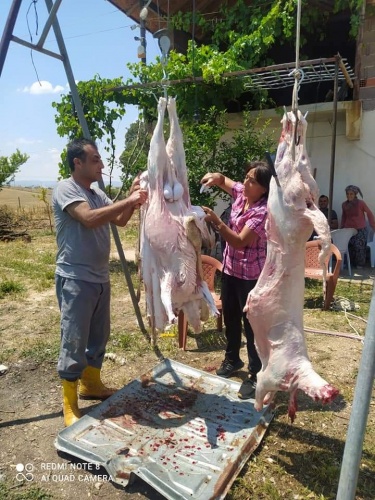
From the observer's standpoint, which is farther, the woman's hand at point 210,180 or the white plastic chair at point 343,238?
the white plastic chair at point 343,238

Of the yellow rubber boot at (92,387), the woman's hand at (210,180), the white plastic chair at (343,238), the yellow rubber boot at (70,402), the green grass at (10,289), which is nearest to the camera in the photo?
the yellow rubber boot at (70,402)

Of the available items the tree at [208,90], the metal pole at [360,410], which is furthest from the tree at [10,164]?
the metal pole at [360,410]

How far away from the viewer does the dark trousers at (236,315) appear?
3559mm

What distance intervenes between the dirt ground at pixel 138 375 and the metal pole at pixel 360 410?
94 cm

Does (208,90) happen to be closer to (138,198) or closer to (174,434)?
(138,198)

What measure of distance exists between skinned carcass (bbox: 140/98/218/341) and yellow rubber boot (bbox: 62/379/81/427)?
843 millimetres

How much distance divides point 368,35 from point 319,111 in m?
1.68

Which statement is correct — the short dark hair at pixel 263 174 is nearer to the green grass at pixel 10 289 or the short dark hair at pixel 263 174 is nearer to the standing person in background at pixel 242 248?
the standing person in background at pixel 242 248

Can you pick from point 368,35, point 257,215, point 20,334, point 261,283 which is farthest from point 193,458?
point 368,35

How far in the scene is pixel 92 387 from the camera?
369 cm

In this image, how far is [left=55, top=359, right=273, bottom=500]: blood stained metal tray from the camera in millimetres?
2631

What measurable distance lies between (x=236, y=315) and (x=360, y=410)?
1995mm

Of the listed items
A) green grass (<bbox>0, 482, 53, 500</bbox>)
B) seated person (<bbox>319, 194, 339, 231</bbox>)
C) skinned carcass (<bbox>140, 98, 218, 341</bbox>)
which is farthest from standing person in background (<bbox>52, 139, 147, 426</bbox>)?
seated person (<bbox>319, 194, 339, 231</bbox>)

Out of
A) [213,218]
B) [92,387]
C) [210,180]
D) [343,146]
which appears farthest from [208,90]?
[92,387]
